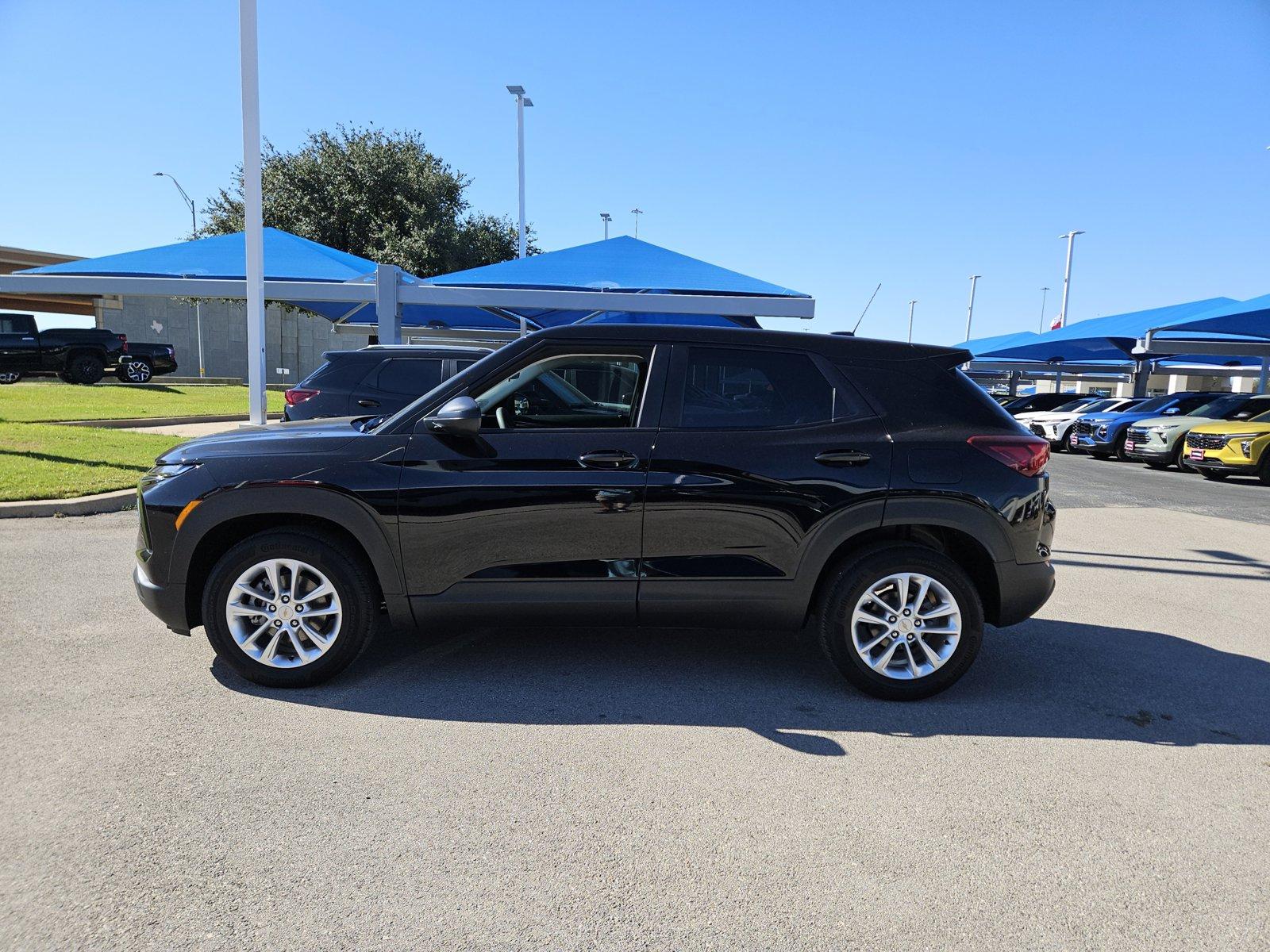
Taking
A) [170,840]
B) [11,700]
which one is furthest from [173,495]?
[170,840]

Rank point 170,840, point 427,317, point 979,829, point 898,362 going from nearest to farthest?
point 170,840
point 979,829
point 898,362
point 427,317

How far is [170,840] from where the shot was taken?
2.73m

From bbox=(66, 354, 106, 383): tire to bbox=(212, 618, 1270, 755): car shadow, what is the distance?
25817 millimetres

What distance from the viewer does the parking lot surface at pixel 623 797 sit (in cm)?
241

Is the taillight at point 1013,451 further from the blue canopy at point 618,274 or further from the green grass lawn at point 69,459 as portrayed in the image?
the green grass lawn at point 69,459

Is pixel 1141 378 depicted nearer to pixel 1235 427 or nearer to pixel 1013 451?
pixel 1235 427

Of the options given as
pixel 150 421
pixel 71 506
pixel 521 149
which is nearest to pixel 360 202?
pixel 521 149

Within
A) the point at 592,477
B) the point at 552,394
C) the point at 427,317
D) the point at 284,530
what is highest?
the point at 427,317

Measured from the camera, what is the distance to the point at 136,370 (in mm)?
27578

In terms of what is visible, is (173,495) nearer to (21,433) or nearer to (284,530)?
(284,530)

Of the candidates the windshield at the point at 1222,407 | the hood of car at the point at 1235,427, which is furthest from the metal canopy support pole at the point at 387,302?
the windshield at the point at 1222,407

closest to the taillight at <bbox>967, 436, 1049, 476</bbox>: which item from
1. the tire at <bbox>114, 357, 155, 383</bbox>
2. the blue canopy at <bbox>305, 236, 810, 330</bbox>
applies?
the blue canopy at <bbox>305, 236, 810, 330</bbox>

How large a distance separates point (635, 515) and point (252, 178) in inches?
372

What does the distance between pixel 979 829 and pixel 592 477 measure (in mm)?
2075
